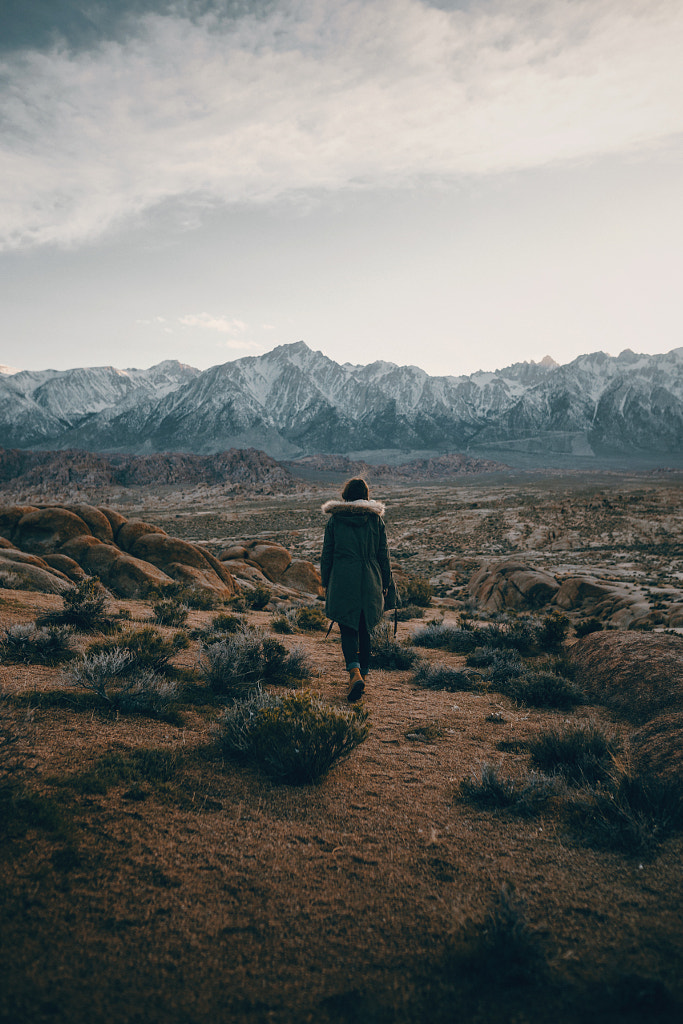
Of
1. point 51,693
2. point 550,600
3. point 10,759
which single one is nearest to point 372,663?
point 51,693

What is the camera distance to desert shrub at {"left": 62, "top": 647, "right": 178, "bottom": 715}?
4703 millimetres

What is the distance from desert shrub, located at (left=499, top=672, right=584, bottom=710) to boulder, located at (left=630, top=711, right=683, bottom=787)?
1.21 metres

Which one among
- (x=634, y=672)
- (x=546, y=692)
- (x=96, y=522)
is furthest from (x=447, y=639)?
(x=96, y=522)

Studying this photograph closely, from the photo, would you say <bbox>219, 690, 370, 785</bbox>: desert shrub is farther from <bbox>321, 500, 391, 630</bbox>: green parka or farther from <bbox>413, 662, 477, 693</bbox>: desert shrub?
<bbox>413, 662, 477, 693</bbox>: desert shrub

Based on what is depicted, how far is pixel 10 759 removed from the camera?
11.3 ft

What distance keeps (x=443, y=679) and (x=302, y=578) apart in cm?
1359

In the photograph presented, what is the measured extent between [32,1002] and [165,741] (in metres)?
2.38

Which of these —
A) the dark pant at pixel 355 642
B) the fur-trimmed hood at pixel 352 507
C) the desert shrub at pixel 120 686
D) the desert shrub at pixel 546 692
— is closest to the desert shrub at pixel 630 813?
the desert shrub at pixel 546 692

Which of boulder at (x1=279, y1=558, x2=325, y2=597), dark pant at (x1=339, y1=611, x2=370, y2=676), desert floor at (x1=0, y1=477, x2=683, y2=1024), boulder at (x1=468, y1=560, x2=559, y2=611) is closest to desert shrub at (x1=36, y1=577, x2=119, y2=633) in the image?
desert floor at (x1=0, y1=477, x2=683, y2=1024)

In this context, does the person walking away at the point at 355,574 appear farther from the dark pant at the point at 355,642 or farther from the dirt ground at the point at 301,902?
the dirt ground at the point at 301,902

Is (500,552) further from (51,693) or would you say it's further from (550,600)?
(51,693)

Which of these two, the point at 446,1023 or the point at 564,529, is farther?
the point at 564,529

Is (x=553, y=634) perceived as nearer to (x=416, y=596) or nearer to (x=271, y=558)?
(x=416, y=596)

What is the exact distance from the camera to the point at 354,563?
5875 millimetres
